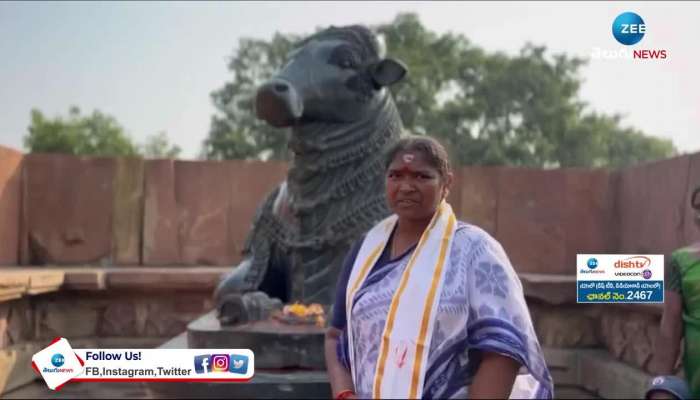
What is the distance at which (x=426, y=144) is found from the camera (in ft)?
5.01

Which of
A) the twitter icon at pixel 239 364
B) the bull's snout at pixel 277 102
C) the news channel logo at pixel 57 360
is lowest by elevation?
the twitter icon at pixel 239 364

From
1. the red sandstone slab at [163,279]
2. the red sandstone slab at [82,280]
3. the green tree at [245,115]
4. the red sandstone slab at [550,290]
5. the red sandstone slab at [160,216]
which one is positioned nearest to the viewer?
the red sandstone slab at [550,290]

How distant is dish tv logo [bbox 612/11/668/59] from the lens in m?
2.63

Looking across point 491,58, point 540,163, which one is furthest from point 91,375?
point 491,58

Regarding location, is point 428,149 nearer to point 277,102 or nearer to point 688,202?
point 277,102

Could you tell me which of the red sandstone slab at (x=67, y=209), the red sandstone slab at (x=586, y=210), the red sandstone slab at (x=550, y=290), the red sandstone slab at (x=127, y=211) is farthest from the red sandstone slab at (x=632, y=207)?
the red sandstone slab at (x=67, y=209)

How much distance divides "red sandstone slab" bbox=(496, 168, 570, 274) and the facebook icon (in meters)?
4.05

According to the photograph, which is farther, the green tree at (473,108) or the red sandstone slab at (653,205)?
the green tree at (473,108)

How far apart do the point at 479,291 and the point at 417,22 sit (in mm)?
14776

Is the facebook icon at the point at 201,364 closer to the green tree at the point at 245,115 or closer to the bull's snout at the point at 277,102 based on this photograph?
the bull's snout at the point at 277,102

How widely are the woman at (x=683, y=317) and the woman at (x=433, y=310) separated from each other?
24.8 inches

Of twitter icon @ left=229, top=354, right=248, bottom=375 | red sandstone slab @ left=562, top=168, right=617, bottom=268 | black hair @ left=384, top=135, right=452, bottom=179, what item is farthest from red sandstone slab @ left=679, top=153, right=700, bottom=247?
black hair @ left=384, top=135, right=452, bottom=179

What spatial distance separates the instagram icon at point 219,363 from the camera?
2.68m

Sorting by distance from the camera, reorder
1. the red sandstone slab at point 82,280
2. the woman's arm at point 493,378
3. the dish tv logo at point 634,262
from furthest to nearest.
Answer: the red sandstone slab at point 82,280 → the dish tv logo at point 634,262 → the woman's arm at point 493,378
